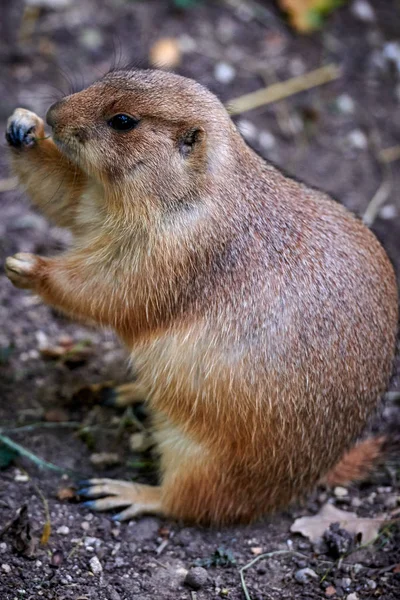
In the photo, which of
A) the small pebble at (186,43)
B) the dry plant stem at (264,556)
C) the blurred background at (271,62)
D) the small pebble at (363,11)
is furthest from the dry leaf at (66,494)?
the small pebble at (363,11)

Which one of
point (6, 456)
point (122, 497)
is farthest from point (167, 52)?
point (122, 497)

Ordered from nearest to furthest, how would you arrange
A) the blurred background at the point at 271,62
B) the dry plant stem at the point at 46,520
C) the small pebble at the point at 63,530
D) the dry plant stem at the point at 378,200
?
1. the dry plant stem at the point at 46,520
2. the small pebble at the point at 63,530
3. the dry plant stem at the point at 378,200
4. the blurred background at the point at 271,62

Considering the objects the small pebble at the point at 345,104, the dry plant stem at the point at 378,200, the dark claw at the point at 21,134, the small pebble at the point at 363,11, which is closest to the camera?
the dark claw at the point at 21,134

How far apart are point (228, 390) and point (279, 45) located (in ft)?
14.4

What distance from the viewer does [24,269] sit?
3.90 meters

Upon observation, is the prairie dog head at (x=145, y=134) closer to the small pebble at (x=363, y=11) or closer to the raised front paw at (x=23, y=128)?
the raised front paw at (x=23, y=128)

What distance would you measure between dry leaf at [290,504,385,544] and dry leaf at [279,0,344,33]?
15.3 feet

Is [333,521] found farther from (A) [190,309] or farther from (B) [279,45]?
(B) [279,45]

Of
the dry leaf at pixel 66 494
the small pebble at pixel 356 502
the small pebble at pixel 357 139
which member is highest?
the small pebble at pixel 357 139

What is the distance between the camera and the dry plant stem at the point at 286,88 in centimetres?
656

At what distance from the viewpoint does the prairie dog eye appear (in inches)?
139

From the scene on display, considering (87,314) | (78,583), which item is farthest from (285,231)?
(78,583)

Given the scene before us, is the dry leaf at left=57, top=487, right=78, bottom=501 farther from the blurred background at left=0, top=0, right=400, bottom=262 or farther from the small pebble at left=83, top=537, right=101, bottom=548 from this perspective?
the blurred background at left=0, top=0, right=400, bottom=262

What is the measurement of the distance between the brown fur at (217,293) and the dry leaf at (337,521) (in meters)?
0.20
